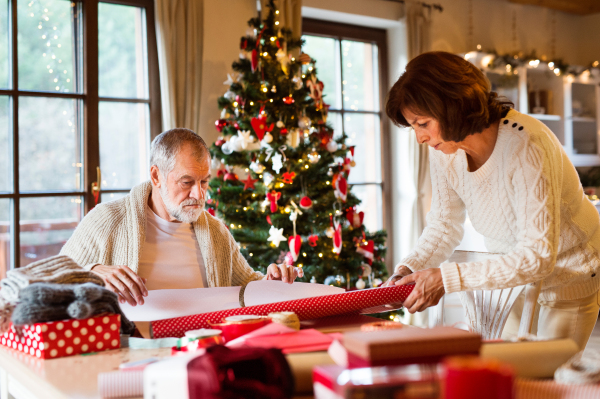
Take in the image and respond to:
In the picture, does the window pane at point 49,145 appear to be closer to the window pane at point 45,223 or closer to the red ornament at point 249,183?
the window pane at point 45,223

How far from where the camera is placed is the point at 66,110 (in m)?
3.57

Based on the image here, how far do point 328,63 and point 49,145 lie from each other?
2364 mm

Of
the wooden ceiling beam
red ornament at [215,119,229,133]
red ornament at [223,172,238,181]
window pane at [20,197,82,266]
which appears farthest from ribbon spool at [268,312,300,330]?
the wooden ceiling beam

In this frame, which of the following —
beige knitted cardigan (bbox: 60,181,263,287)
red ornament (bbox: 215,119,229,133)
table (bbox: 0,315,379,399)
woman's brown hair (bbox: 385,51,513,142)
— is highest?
red ornament (bbox: 215,119,229,133)

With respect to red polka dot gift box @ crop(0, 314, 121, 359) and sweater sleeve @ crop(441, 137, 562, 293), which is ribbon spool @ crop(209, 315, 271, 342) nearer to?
red polka dot gift box @ crop(0, 314, 121, 359)

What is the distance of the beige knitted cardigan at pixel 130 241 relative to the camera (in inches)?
72.7

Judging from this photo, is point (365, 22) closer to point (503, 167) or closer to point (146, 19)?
point (146, 19)

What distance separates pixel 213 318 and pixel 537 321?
1028 millimetres

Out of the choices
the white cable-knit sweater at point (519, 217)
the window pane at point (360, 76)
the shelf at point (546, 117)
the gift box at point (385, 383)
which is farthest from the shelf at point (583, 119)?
the gift box at point (385, 383)

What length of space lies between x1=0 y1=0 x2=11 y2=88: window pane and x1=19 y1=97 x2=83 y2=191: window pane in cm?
15

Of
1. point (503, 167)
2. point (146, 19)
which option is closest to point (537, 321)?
point (503, 167)

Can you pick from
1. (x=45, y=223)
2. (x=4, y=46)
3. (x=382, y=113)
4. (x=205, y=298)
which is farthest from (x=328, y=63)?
(x=205, y=298)

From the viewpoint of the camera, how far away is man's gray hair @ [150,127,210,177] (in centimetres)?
192

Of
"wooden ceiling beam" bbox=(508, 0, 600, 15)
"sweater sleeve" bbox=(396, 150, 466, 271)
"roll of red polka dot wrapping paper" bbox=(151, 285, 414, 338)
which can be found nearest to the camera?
"roll of red polka dot wrapping paper" bbox=(151, 285, 414, 338)
